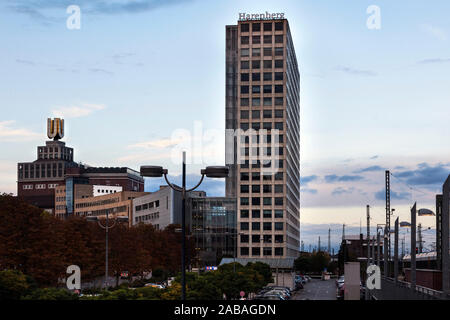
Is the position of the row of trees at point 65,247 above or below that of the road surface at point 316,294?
above

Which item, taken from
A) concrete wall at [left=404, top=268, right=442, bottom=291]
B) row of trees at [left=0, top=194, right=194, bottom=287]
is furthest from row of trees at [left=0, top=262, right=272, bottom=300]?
concrete wall at [left=404, top=268, right=442, bottom=291]

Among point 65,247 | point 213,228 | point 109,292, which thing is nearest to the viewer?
point 109,292

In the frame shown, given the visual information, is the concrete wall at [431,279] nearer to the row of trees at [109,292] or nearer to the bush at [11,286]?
the row of trees at [109,292]

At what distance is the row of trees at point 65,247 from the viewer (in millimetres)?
72500

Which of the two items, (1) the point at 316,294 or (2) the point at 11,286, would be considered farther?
(1) the point at 316,294

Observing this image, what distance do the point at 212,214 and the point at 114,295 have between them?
152 metres

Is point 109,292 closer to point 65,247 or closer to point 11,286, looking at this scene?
point 11,286

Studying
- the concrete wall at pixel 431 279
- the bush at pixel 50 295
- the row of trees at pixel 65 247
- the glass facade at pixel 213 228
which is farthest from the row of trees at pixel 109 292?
the glass facade at pixel 213 228

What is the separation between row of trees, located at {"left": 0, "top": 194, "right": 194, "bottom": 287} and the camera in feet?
238

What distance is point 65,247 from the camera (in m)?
90.2

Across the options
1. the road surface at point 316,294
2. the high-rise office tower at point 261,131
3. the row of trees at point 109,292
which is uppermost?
the high-rise office tower at point 261,131

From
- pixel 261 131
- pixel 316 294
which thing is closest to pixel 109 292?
pixel 316 294

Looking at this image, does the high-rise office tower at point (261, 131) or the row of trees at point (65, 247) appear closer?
the row of trees at point (65, 247)
